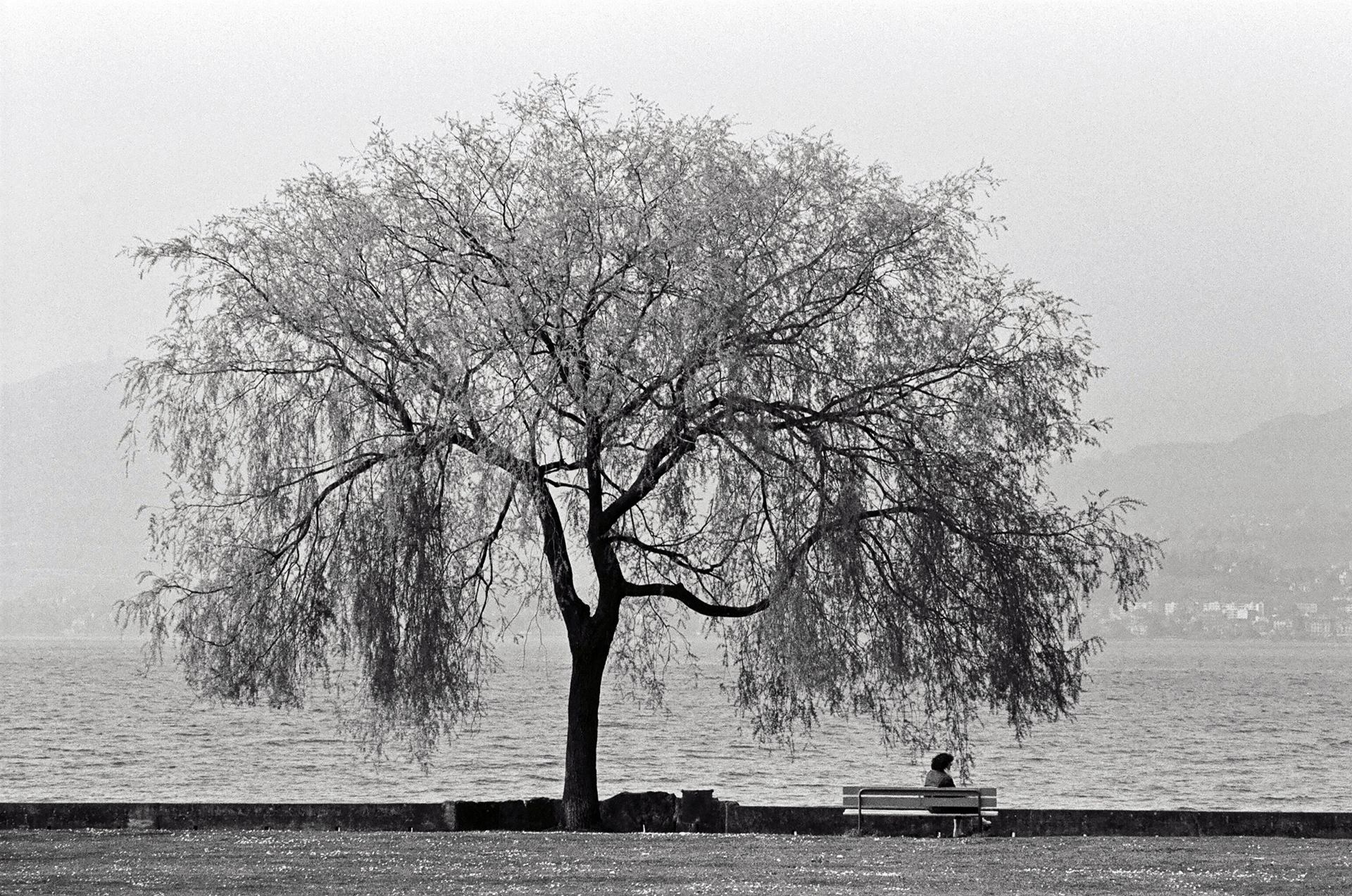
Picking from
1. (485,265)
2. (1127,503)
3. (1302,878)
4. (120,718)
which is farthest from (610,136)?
(120,718)

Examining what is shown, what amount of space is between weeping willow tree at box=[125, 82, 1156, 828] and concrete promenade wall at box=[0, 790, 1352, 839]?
5.34 feet

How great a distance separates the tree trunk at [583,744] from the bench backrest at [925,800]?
388cm

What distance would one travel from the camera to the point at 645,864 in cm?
1538

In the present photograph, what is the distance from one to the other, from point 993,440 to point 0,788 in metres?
43.4

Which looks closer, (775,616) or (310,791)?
(775,616)

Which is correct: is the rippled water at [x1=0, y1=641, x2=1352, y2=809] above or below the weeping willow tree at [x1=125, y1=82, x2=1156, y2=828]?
below

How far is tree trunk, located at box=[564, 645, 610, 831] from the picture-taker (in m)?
20.7

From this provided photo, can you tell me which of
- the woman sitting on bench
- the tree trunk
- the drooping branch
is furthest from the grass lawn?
the drooping branch

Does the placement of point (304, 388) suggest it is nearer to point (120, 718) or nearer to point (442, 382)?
point (442, 382)

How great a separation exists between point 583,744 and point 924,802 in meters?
5.10

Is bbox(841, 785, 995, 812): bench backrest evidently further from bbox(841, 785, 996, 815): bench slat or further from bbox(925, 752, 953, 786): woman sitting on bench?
bbox(925, 752, 953, 786): woman sitting on bench

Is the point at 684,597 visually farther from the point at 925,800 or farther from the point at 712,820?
the point at 925,800

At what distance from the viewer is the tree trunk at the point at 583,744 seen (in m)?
20.7

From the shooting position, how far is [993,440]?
806 inches
